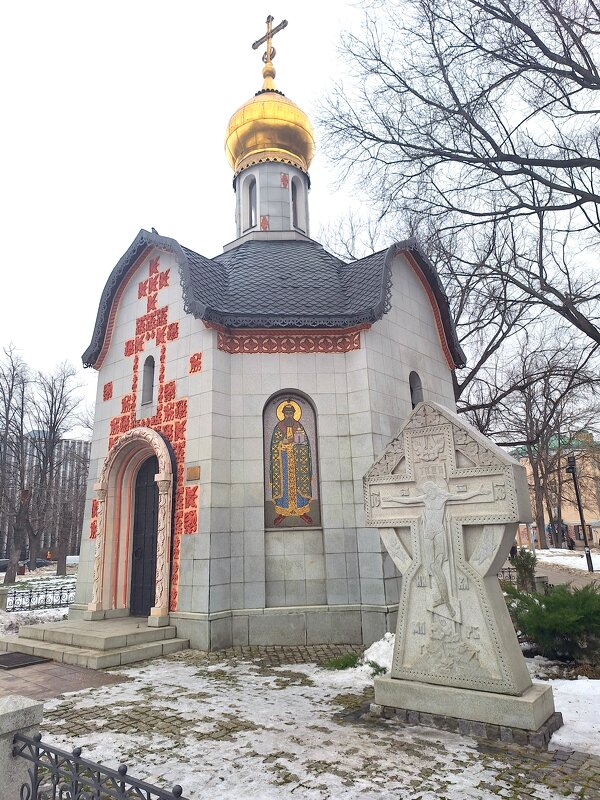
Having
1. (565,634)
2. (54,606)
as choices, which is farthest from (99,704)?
(54,606)

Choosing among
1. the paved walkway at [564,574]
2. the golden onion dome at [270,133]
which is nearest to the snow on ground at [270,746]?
the golden onion dome at [270,133]

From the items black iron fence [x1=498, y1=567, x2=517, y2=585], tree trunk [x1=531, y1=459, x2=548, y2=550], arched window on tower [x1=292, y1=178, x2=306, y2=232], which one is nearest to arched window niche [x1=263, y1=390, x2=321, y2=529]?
black iron fence [x1=498, y1=567, x2=517, y2=585]

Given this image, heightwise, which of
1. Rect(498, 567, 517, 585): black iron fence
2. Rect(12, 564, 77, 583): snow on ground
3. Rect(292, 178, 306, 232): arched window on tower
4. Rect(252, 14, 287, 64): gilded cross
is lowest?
Rect(12, 564, 77, 583): snow on ground

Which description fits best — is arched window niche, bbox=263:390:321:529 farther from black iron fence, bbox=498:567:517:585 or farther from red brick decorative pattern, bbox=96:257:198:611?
black iron fence, bbox=498:567:517:585

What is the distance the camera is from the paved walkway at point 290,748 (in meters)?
3.99

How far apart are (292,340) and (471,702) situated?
7303 mm

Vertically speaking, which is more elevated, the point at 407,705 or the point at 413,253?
the point at 413,253

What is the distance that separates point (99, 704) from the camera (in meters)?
6.18

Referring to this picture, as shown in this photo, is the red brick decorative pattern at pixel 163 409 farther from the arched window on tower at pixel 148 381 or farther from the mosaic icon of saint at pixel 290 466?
the mosaic icon of saint at pixel 290 466

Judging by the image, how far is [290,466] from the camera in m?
10.3

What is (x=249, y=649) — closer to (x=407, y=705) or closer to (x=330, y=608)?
(x=330, y=608)

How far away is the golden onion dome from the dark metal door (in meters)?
9.88

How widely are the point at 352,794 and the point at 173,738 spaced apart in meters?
1.99

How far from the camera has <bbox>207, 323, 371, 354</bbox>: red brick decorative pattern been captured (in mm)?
10695
